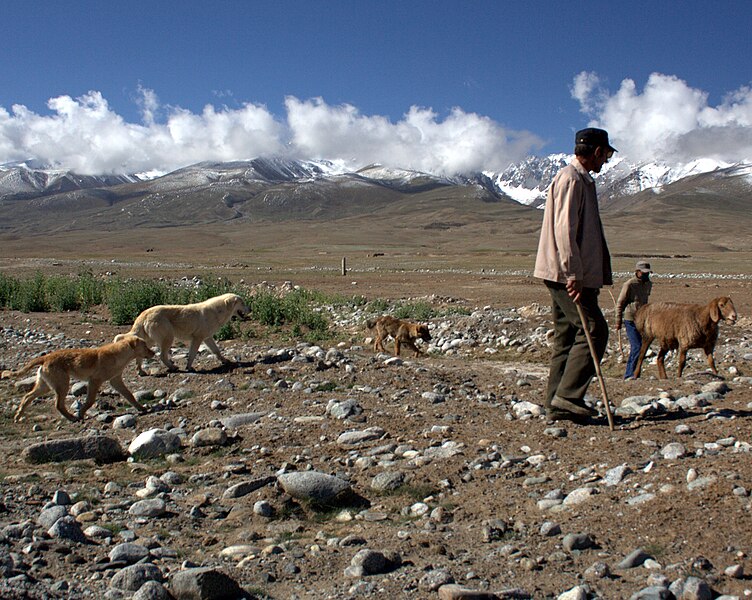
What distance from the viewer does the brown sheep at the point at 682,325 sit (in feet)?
34.5

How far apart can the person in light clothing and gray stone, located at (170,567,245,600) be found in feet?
28.4

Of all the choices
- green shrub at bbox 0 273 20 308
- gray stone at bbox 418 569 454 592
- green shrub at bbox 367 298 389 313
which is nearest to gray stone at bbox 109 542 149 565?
gray stone at bbox 418 569 454 592

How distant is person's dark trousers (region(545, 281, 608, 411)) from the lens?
6758mm

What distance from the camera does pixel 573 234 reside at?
6.56m

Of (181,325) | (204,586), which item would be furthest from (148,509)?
(181,325)

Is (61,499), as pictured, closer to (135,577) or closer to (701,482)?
(135,577)

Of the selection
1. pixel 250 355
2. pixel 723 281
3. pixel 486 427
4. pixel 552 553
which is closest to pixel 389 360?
pixel 250 355

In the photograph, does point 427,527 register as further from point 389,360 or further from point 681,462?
point 389,360

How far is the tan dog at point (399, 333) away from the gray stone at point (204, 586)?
10.6 meters

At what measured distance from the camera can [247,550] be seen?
15.6 ft

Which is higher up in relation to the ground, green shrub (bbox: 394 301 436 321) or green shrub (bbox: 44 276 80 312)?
green shrub (bbox: 44 276 80 312)

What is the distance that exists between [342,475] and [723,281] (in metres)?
34.3

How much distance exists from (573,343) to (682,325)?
4.48m

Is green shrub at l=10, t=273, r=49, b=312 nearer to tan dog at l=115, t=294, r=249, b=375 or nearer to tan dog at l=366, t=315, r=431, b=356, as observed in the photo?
tan dog at l=115, t=294, r=249, b=375
